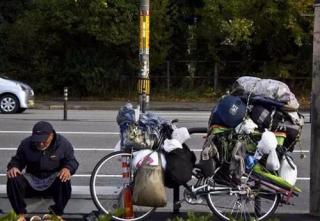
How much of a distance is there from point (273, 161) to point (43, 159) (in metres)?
2.19

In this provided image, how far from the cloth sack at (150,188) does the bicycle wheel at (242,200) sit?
560 millimetres

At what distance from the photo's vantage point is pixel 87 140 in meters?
14.0

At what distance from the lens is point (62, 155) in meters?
7.01

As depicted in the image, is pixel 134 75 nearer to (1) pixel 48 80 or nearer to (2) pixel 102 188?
(1) pixel 48 80

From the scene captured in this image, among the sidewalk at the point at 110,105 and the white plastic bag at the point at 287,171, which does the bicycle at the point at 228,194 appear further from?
the sidewalk at the point at 110,105

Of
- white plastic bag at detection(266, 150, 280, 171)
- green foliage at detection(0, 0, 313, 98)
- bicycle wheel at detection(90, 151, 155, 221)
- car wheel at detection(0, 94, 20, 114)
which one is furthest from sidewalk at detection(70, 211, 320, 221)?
green foliage at detection(0, 0, 313, 98)

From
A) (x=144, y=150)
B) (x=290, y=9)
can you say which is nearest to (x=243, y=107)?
(x=144, y=150)

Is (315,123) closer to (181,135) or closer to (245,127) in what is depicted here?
(245,127)

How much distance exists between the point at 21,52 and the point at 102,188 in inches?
940

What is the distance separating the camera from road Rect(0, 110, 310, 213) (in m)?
9.76

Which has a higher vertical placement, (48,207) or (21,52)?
(21,52)

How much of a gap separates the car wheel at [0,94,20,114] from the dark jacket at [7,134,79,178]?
48.4 ft

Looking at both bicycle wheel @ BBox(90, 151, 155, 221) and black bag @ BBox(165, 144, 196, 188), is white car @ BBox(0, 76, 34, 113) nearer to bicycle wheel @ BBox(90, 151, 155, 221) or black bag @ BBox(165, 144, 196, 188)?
bicycle wheel @ BBox(90, 151, 155, 221)

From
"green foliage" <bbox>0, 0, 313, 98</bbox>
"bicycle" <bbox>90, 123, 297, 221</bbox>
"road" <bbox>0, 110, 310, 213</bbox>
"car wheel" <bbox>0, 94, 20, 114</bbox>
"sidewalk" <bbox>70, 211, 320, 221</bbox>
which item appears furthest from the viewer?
"green foliage" <bbox>0, 0, 313, 98</bbox>
